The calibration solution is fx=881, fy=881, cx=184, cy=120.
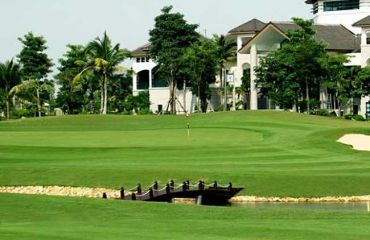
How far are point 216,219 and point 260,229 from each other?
2.78m

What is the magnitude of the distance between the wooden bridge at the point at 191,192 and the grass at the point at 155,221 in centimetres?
662

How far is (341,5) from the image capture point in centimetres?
9969

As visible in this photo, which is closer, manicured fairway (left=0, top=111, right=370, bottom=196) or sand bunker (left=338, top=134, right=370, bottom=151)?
manicured fairway (left=0, top=111, right=370, bottom=196)

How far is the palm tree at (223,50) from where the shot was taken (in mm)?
93512

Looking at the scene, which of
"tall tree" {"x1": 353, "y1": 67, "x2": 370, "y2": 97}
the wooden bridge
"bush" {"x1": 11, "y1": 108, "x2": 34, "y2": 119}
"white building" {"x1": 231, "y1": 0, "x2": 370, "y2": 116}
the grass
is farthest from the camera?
"bush" {"x1": 11, "y1": 108, "x2": 34, "y2": 119}

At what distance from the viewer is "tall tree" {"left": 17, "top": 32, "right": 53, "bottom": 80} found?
107m

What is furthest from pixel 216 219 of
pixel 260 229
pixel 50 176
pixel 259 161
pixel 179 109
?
pixel 179 109

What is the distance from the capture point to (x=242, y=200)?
3403 centimetres

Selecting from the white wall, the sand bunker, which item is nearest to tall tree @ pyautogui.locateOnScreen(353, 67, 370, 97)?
the white wall

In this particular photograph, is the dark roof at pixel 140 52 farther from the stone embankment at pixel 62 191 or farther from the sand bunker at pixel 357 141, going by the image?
the stone embankment at pixel 62 191

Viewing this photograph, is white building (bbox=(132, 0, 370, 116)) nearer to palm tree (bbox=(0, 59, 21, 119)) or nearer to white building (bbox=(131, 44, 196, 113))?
white building (bbox=(131, 44, 196, 113))

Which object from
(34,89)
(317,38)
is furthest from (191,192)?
(34,89)

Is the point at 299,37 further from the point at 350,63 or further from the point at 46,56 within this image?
the point at 46,56

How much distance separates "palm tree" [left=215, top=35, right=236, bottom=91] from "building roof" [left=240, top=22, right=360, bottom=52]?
2.16 metres
